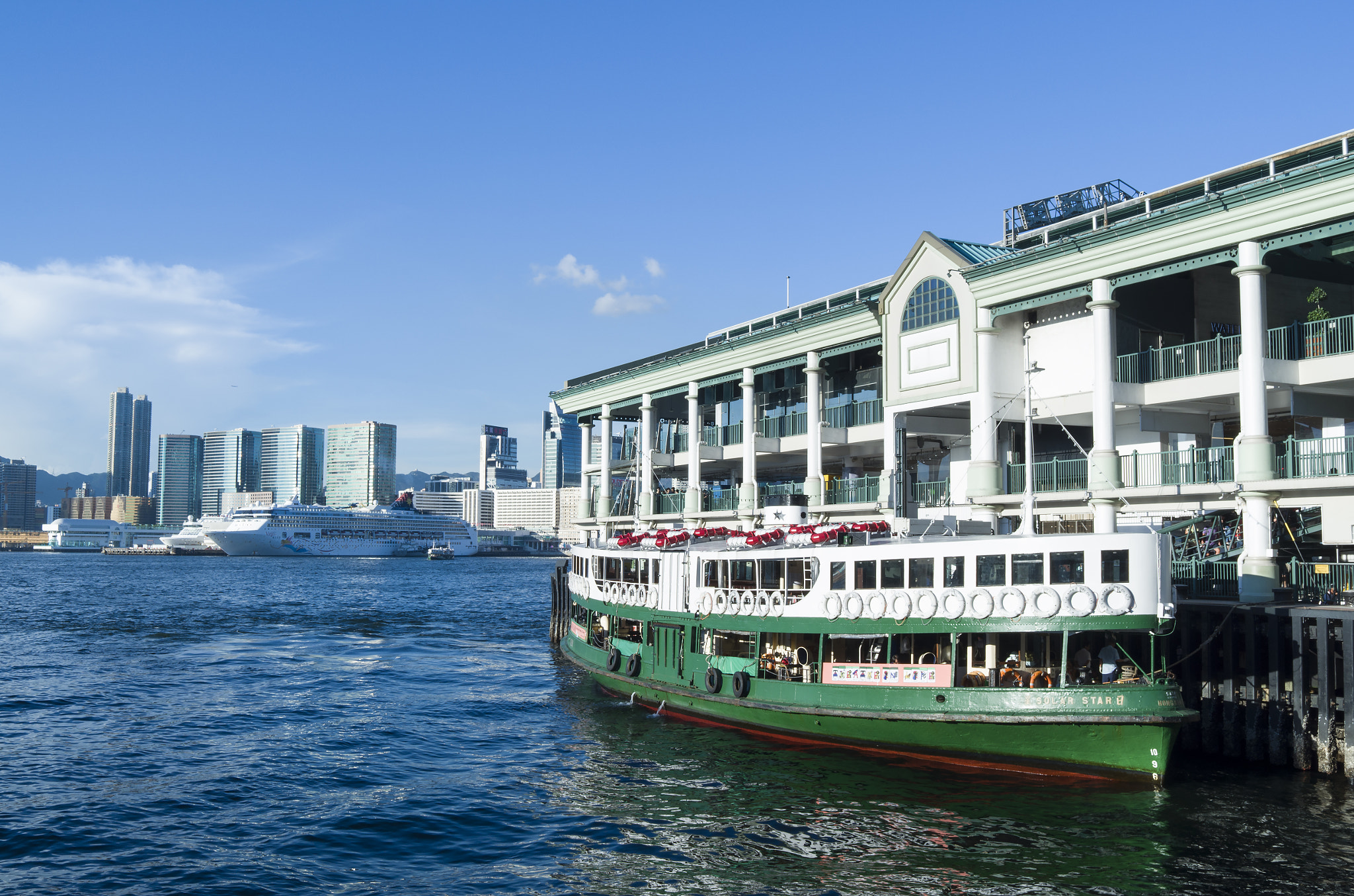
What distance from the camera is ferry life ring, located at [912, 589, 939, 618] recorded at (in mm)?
25812

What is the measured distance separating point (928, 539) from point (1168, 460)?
10.2 metres

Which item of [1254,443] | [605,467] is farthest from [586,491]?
[1254,443]

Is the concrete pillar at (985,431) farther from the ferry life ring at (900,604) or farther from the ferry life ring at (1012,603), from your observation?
the ferry life ring at (1012,603)

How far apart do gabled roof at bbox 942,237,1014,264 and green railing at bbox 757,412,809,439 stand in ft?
39.0

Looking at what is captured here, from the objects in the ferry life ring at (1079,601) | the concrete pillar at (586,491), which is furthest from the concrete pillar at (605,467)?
the ferry life ring at (1079,601)

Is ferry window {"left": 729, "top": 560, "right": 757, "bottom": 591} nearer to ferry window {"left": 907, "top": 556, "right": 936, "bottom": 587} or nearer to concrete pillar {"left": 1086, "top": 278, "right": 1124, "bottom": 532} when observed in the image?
ferry window {"left": 907, "top": 556, "right": 936, "bottom": 587}

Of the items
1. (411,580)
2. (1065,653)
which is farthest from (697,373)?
(411,580)

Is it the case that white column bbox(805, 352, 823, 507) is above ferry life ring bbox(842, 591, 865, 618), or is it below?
above

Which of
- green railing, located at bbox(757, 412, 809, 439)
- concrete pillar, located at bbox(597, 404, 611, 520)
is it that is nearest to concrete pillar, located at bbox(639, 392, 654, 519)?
concrete pillar, located at bbox(597, 404, 611, 520)

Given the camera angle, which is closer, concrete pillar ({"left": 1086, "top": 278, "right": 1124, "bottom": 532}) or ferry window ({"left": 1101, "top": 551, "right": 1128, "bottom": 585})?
ferry window ({"left": 1101, "top": 551, "right": 1128, "bottom": 585})

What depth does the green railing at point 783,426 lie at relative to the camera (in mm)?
50188

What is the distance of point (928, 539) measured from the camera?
26891 mm

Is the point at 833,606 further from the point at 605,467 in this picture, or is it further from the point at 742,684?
the point at 605,467

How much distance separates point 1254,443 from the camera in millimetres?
28516
